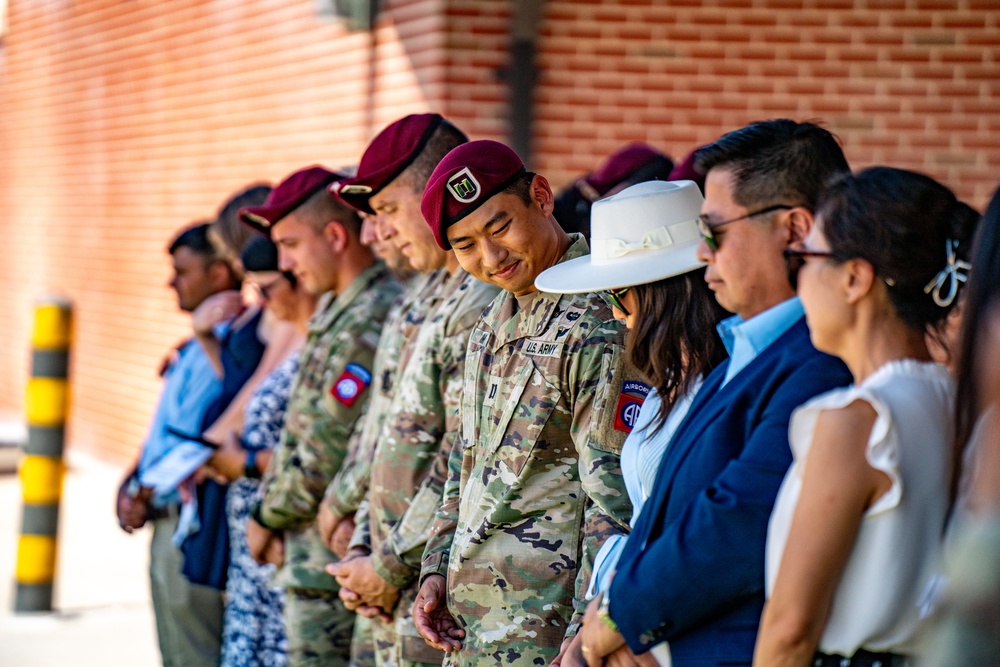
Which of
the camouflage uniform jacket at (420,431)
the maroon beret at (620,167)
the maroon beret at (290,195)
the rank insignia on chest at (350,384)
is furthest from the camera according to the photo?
the maroon beret at (620,167)

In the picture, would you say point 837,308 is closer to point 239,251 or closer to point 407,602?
point 407,602

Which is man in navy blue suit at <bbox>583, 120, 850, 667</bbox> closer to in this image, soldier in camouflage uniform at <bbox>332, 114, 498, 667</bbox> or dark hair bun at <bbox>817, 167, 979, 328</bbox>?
dark hair bun at <bbox>817, 167, 979, 328</bbox>

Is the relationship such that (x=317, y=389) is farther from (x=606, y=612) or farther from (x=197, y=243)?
(x=606, y=612)

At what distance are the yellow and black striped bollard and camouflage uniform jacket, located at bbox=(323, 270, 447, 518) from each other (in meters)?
2.99

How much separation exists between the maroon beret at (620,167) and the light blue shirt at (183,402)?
1764mm

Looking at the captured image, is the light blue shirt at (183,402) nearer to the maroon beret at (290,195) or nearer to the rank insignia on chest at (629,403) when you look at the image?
the maroon beret at (290,195)

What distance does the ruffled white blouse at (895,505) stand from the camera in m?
1.76

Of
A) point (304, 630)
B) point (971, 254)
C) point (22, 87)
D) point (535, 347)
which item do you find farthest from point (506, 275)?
point (22, 87)

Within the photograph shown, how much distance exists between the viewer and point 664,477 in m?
2.15

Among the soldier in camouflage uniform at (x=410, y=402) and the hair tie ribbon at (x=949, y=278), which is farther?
the soldier in camouflage uniform at (x=410, y=402)

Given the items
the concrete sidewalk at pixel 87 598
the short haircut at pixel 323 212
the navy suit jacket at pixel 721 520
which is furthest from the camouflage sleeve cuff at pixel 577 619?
the concrete sidewalk at pixel 87 598

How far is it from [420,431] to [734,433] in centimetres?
143

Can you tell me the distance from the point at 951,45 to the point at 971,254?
16.5 ft

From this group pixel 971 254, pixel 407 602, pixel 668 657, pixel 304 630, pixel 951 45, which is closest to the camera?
pixel 971 254
